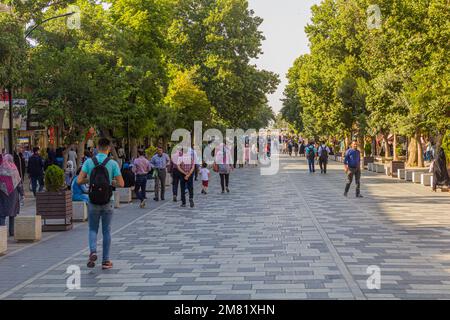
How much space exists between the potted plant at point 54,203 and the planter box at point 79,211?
5.23 ft

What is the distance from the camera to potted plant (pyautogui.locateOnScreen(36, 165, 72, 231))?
576 inches

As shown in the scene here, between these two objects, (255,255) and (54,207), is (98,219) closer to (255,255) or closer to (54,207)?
(255,255)

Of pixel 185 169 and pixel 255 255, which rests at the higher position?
pixel 185 169

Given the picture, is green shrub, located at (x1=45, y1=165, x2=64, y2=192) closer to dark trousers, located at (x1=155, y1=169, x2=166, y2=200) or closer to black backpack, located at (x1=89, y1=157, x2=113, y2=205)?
black backpack, located at (x1=89, y1=157, x2=113, y2=205)

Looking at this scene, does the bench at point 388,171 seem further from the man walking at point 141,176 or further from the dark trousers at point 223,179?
the man walking at point 141,176

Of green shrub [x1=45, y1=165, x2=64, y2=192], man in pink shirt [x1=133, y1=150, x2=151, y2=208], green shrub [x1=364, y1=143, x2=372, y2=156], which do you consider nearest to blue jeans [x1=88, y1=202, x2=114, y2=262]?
green shrub [x1=45, y1=165, x2=64, y2=192]

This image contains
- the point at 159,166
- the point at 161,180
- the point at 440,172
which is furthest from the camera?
the point at 440,172

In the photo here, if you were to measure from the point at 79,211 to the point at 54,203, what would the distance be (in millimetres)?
1873

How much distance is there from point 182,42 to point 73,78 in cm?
3098

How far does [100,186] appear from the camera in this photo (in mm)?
9773

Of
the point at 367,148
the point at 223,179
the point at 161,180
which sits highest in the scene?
the point at 367,148

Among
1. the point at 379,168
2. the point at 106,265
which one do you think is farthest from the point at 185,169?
the point at 379,168

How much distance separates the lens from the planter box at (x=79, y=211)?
16484 millimetres

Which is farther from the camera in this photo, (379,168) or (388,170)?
(379,168)
